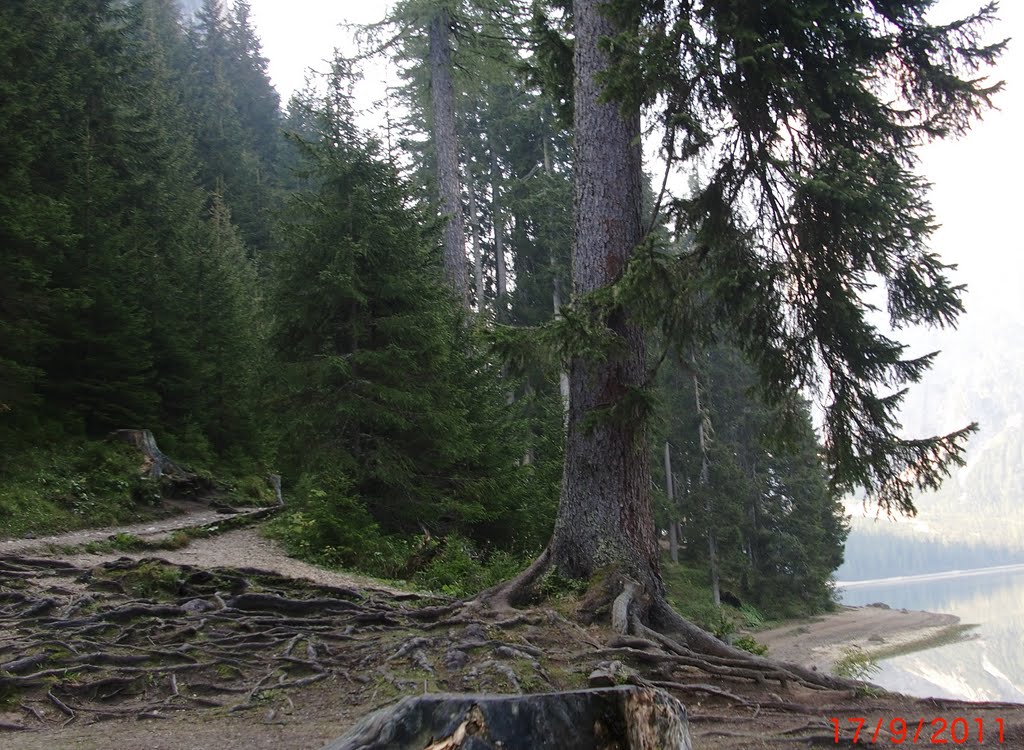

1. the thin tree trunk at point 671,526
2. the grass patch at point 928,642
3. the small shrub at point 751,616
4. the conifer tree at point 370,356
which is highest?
the conifer tree at point 370,356

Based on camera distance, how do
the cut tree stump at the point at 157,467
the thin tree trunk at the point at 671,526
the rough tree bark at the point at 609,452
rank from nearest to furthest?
the rough tree bark at the point at 609,452
the cut tree stump at the point at 157,467
the thin tree trunk at the point at 671,526

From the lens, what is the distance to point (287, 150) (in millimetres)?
44875

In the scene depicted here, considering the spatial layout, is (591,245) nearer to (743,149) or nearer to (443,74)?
(743,149)

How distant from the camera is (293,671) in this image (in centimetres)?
504

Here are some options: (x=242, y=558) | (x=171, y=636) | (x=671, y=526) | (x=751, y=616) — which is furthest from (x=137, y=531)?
(x=751, y=616)

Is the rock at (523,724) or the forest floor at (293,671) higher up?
the rock at (523,724)

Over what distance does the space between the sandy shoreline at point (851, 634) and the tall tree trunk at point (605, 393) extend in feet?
59.2

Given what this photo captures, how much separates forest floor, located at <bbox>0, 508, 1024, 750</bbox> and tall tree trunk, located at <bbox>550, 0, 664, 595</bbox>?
2.24 feet

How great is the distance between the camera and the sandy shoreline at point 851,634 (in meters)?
24.0

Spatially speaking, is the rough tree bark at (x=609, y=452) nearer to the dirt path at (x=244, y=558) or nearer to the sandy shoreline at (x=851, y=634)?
the dirt path at (x=244, y=558)

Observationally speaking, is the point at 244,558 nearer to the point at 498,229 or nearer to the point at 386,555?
the point at 386,555

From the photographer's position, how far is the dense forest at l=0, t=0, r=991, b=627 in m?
6.34

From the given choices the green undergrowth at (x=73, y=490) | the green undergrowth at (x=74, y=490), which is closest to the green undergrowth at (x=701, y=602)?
the green undergrowth at (x=74, y=490)

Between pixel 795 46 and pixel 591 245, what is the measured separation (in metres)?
2.45
